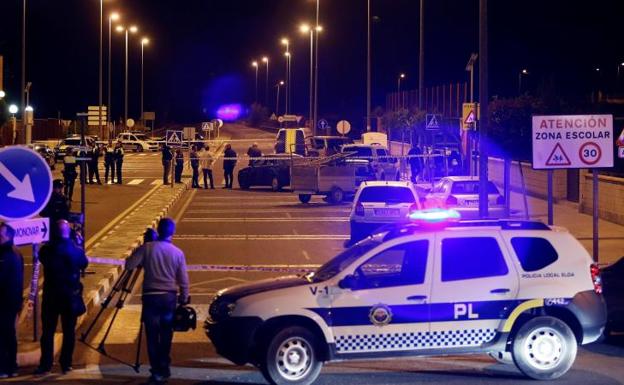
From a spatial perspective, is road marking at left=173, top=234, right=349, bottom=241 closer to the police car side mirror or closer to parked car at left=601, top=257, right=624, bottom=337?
parked car at left=601, top=257, right=624, bottom=337

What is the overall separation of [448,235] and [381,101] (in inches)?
4166

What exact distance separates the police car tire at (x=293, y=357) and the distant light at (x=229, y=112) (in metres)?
147

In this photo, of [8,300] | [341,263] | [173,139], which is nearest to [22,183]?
[8,300]

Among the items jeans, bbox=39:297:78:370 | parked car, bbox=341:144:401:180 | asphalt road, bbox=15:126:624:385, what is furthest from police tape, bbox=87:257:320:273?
parked car, bbox=341:144:401:180

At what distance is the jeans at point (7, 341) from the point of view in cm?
963

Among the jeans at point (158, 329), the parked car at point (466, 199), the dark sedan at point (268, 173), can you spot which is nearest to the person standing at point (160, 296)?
the jeans at point (158, 329)

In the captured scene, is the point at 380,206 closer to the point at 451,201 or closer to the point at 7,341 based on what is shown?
the point at 451,201

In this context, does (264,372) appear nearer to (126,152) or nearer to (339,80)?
(126,152)

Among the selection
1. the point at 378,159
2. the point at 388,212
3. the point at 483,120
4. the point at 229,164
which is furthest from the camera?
the point at 229,164

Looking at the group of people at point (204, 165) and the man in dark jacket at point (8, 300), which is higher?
the group of people at point (204, 165)

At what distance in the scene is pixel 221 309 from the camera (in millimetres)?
9203

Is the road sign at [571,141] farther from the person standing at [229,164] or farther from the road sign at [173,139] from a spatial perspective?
the road sign at [173,139]

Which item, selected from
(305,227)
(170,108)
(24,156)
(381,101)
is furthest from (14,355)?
(170,108)

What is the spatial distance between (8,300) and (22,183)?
5.15ft
